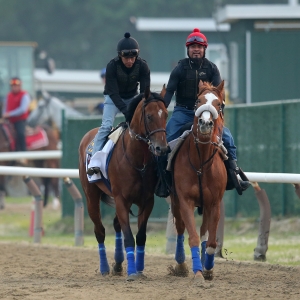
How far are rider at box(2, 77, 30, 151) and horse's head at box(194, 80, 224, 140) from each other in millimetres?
13045

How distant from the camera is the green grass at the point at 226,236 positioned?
12.3 metres

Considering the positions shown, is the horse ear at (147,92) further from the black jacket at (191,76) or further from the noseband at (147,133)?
the black jacket at (191,76)

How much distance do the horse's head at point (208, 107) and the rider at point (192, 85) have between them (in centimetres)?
62

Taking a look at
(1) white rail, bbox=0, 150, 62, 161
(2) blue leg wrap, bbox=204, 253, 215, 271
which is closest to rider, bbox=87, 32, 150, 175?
(2) blue leg wrap, bbox=204, 253, 215, 271

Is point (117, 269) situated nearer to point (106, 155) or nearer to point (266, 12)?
point (106, 155)

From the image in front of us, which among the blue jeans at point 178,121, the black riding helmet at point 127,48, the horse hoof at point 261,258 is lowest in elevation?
the horse hoof at point 261,258

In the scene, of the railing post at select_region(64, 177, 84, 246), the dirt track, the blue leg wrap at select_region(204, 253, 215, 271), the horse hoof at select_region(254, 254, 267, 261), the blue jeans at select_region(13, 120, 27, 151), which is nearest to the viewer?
the dirt track

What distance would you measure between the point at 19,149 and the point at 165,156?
12.9 meters

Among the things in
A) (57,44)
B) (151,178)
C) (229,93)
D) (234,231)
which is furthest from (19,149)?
(57,44)

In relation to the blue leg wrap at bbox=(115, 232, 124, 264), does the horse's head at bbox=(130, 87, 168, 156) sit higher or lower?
higher

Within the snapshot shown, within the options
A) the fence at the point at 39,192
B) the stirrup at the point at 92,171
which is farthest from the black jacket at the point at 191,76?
the fence at the point at 39,192

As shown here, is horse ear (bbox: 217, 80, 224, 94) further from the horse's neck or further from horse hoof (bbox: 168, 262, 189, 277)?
horse hoof (bbox: 168, 262, 189, 277)

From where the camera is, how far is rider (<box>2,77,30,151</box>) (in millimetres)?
21969

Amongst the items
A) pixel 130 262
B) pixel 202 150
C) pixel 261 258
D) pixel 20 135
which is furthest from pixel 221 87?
pixel 20 135
